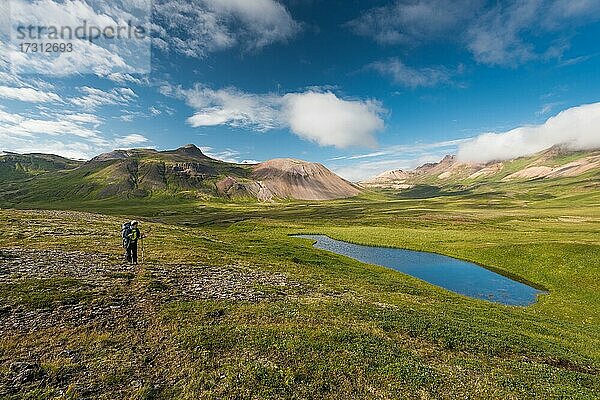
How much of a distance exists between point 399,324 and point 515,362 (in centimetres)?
773

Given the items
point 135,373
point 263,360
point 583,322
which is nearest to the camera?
point 135,373

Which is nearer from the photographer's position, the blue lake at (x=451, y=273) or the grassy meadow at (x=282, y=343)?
the grassy meadow at (x=282, y=343)

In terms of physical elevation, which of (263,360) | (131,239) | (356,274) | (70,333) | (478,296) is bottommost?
(478,296)

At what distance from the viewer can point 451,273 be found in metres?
60.4

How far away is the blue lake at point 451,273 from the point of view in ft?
158

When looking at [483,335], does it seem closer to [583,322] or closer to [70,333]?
[583,322]

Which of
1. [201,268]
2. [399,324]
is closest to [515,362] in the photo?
[399,324]

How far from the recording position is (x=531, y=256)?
64.3 m

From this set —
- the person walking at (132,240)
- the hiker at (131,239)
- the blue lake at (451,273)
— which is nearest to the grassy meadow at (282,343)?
the person walking at (132,240)

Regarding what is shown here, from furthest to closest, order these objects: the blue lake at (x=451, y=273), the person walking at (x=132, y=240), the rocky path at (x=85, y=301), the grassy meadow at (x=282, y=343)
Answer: the blue lake at (x=451, y=273)
the person walking at (x=132, y=240)
the grassy meadow at (x=282, y=343)
the rocky path at (x=85, y=301)

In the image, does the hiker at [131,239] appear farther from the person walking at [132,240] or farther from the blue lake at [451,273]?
the blue lake at [451,273]

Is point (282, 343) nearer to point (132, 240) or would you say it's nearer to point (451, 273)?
point (132, 240)

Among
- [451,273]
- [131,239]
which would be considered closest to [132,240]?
[131,239]

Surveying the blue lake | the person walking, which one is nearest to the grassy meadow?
the person walking
